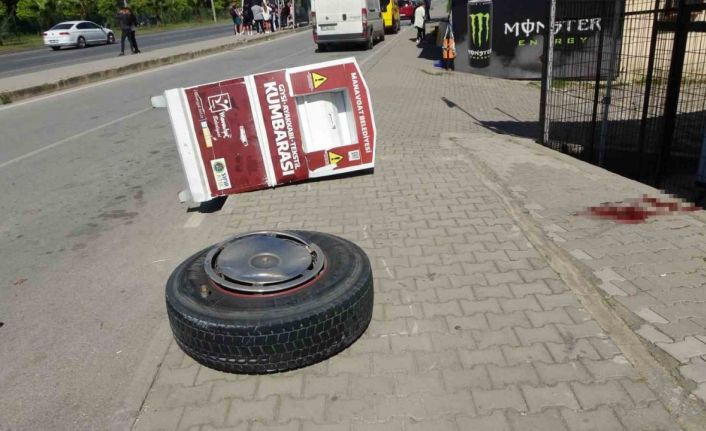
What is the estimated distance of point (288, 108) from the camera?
5.87 metres

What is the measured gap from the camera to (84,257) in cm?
488

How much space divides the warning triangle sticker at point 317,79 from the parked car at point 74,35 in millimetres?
32334

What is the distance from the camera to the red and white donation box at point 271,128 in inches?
220

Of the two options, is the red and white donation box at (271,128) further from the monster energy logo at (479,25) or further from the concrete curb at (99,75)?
the concrete curb at (99,75)

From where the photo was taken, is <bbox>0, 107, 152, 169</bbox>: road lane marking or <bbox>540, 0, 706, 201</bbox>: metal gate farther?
<bbox>0, 107, 152, 169</bbox>: road lane marking

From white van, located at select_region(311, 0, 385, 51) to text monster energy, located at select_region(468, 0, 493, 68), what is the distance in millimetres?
8183

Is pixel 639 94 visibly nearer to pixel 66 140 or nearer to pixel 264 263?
pixel 264 263

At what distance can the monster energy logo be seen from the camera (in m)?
15.1

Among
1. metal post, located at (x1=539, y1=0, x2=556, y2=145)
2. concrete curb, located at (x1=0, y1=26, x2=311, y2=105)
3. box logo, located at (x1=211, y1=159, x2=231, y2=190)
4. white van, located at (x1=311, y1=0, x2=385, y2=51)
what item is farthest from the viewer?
white van, located at (x1=311, y1=0, x2=385, y2=51)

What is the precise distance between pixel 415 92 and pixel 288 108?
7887 mm

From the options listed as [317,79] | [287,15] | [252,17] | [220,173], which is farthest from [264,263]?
[287,15]

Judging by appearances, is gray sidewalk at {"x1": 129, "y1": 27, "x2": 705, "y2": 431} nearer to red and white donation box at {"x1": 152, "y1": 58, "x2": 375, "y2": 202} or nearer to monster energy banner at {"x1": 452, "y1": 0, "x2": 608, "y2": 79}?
red and white donation box at {"x1": 152, "y1": 58, "x2": 375, "y2": 202}

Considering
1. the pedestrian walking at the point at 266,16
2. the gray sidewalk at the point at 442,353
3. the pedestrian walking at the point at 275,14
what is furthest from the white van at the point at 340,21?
the gray sidewalk at the point at 442,353

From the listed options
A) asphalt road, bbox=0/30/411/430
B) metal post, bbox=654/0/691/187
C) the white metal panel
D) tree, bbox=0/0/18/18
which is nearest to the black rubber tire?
asphalt road, bbox=0/30/411/430
